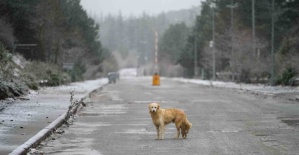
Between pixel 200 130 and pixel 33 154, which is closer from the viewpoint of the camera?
pixel 33 154

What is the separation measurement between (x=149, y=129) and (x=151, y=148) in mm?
4164

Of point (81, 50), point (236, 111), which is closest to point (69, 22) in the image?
point (81, 50)

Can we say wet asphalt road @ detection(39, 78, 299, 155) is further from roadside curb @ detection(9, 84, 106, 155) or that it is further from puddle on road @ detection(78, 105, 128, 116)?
roadside curb @ detection(9, 84, 106, 155)

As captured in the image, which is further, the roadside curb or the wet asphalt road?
the wet asphalt road

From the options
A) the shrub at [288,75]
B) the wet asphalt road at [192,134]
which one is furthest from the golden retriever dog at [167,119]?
the shrub at [288,75]

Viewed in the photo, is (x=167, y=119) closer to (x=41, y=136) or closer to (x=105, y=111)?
(x=41, y=136)

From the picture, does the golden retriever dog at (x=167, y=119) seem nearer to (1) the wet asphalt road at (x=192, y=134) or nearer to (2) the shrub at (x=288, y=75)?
(1) the wet asphalt road at (x=192, y=134)

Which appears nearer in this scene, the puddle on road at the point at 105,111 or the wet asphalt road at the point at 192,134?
the wet asphalt road at the point at 192,134

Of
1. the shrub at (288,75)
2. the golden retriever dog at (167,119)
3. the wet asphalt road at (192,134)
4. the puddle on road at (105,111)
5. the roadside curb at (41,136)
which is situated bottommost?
the wet asphalt road at (192,134)

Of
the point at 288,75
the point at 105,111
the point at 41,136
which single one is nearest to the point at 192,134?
the point at 41,136

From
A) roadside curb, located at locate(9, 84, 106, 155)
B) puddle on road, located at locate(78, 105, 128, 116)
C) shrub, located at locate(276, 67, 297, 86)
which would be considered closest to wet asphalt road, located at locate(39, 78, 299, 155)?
puddle on road, located at locate(78, 105, 128, 116)

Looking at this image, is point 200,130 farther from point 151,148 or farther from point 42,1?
point 42,1

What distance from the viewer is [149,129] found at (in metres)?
17.2

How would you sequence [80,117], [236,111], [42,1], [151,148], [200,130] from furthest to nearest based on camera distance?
[42,1]
[236,111]
[80,117]
[200,130]
[151,148]
